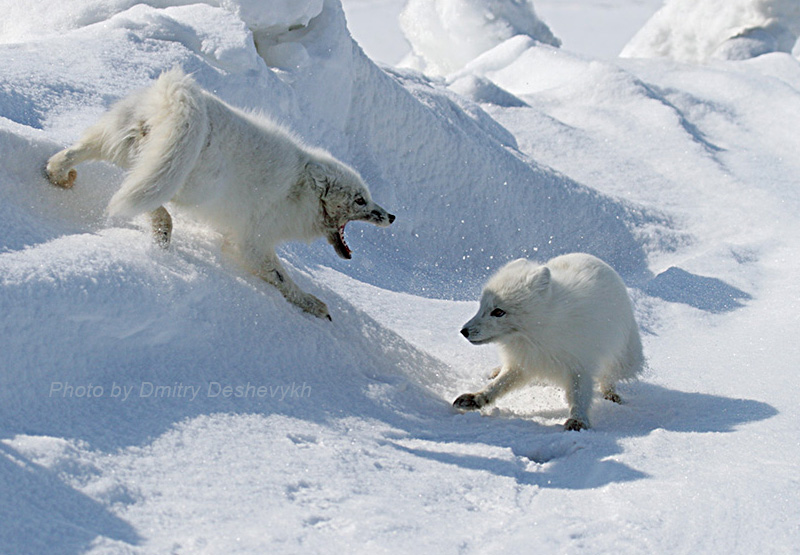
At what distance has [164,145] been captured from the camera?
9.77 ft

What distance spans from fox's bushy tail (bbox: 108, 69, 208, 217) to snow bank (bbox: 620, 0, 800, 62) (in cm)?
1131

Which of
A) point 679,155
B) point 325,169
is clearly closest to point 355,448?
point 325,169

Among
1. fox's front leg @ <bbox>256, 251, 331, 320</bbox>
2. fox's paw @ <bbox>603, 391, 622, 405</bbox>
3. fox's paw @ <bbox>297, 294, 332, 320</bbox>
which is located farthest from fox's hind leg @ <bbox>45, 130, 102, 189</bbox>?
fox's paw @ <bbox>603, 391, 622, 405</bbox>

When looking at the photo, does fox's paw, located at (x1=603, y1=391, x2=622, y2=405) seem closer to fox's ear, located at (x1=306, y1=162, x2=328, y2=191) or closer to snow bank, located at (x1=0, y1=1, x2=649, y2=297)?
fox's ear, located at (x1=306, y1=162, x2=328, y2=191)

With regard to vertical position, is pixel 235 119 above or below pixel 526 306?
above

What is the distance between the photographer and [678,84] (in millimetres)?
10953

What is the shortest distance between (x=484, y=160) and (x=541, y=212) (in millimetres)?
639

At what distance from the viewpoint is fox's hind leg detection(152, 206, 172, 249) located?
3.22 meters

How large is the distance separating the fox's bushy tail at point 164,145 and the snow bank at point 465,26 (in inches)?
407

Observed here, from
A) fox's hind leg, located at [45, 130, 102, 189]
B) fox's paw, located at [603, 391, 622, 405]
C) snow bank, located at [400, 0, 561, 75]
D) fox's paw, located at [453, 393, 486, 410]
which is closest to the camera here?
fox's hind leg, located at [45, 130, 102, 189]

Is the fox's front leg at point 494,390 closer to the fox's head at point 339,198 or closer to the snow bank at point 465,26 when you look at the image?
the fox's head at point 339,198

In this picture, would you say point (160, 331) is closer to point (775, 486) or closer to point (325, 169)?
point (325, 169)

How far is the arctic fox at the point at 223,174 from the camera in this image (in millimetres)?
2994

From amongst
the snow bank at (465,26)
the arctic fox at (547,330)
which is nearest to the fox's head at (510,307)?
the arctic fox at (547,330)
